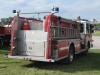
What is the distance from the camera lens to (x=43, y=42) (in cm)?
1273

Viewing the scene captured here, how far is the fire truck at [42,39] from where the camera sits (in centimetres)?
1254

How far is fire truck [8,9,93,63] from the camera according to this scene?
12.5 meters

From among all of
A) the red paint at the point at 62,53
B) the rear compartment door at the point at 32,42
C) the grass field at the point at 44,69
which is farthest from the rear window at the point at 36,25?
the grass field at the point at 44,69

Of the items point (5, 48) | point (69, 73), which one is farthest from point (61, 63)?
point (5, 48)

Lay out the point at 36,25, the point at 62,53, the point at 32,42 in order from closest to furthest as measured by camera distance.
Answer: the point at 32,42 < the point at 62,53 < the point at 36,25

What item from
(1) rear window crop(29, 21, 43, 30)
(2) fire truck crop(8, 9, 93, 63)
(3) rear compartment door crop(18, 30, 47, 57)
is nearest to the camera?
(2) fire truck crop(8, 9, 93, 63)

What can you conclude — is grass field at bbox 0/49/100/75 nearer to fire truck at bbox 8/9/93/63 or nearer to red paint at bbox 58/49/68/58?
fire truck at bbox 8/9/93/63

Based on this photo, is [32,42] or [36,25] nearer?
[32,42]

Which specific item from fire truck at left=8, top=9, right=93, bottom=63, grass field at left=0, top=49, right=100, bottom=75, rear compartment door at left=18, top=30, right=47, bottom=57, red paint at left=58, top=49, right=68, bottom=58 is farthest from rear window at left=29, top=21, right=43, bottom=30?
grass field at left=0, top=49, right=100, bottom=75

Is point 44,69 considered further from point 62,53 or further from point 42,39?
point 42,39

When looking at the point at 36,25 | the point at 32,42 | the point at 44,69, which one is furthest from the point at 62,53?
the point at 36,25

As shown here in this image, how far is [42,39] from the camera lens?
12781 mm

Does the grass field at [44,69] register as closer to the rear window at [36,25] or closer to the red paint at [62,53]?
the red paint at [62,53]

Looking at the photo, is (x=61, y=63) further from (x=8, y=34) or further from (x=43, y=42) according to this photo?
(x=8, y=34)
